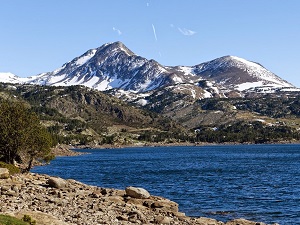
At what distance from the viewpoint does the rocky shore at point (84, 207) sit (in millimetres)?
39419

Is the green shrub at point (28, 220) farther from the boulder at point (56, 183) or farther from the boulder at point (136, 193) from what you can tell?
the boulder at point (56, 183)

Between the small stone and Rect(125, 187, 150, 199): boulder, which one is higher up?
Rect(125, 187, 150, 199): boulder

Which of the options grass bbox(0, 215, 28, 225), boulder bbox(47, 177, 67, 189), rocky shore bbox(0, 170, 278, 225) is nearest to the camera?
grass bbox(0, 215, 28, 225)

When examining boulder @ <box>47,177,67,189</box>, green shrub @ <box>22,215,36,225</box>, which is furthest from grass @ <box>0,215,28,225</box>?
boulder @ <box>47,177,67,189</box>

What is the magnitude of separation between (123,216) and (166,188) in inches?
1868

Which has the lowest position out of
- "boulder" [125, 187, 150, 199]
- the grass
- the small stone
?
the small stone

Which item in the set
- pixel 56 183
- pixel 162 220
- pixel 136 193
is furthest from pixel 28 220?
pixel 56 183

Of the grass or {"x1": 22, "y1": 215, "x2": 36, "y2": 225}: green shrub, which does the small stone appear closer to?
{"x1": 22, "y1": 215, "x2": 36, "y2": 225}: green shrub

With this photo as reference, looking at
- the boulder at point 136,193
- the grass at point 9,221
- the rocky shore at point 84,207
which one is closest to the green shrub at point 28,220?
the grass at point 9,221

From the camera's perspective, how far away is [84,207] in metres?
47.3

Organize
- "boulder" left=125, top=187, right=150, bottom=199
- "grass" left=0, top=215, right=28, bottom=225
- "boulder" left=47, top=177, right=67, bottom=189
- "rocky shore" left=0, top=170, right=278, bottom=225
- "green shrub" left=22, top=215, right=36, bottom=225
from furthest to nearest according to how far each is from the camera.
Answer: "boulder" left=47, top=177, right=67, bottom=189, "boulder" left=125, top=187, right=150, bottom=199, "rocky shore" left=0, top=170, right=278, bottom=225, "green shrub" left=22, top=215, right=36, bottom=225, "grass" left=0, top=215, right=28, bottom=225

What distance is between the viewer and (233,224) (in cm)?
5012

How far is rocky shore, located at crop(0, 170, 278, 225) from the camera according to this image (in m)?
39.4

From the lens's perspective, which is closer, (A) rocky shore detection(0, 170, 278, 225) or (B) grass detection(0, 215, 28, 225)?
(B) grass detection(0, 215, 28, 225)
